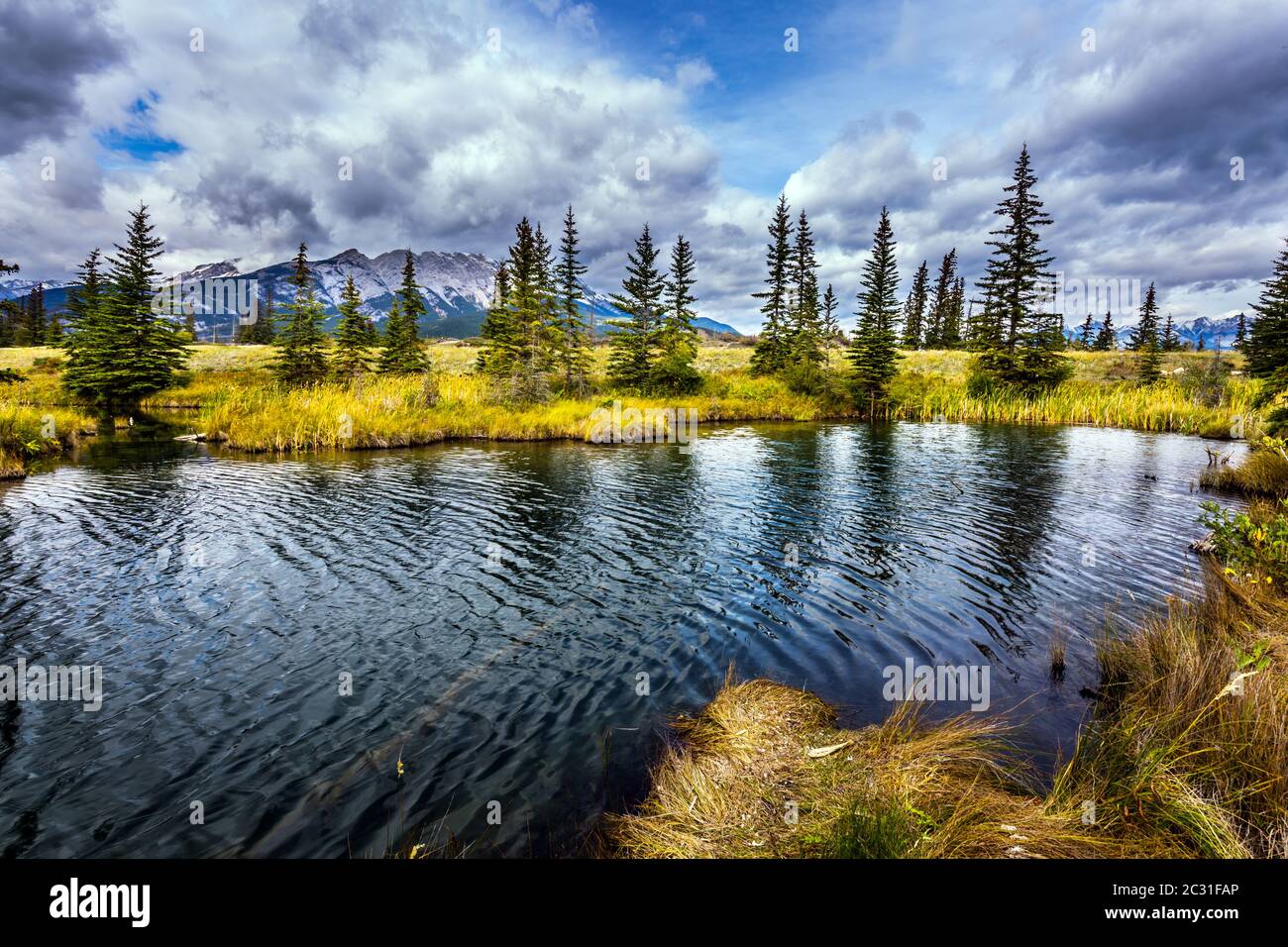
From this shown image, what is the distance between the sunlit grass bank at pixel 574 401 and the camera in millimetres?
26047

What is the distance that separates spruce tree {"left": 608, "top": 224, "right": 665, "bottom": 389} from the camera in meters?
46.8

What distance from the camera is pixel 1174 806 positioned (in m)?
3.54

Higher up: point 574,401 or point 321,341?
point 321,341

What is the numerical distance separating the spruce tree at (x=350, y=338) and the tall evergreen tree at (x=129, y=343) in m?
10.0

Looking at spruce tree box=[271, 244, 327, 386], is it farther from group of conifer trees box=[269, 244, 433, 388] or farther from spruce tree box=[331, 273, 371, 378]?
spruce tree box=[331, 273, 371, 378]

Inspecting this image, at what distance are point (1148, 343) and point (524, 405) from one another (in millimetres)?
65865

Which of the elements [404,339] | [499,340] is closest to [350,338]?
[404,339]

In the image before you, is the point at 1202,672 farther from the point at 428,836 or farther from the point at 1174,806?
the point at 428,836

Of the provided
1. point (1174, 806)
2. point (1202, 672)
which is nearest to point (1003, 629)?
point (1202, 672)

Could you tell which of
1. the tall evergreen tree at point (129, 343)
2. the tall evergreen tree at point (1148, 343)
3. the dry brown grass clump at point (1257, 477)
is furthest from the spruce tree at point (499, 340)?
the tall evergreen tree at point (1148, 343)

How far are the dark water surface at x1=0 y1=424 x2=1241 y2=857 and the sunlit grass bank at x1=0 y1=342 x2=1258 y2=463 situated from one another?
891 centimetres

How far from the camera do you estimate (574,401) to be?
3622cm

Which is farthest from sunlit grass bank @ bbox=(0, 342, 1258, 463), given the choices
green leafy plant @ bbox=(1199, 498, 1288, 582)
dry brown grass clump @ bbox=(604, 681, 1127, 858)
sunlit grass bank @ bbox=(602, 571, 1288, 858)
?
dry brown grass clump @ bbox=(604, 681, 1127, 858)

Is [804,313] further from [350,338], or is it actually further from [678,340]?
[350,338]
